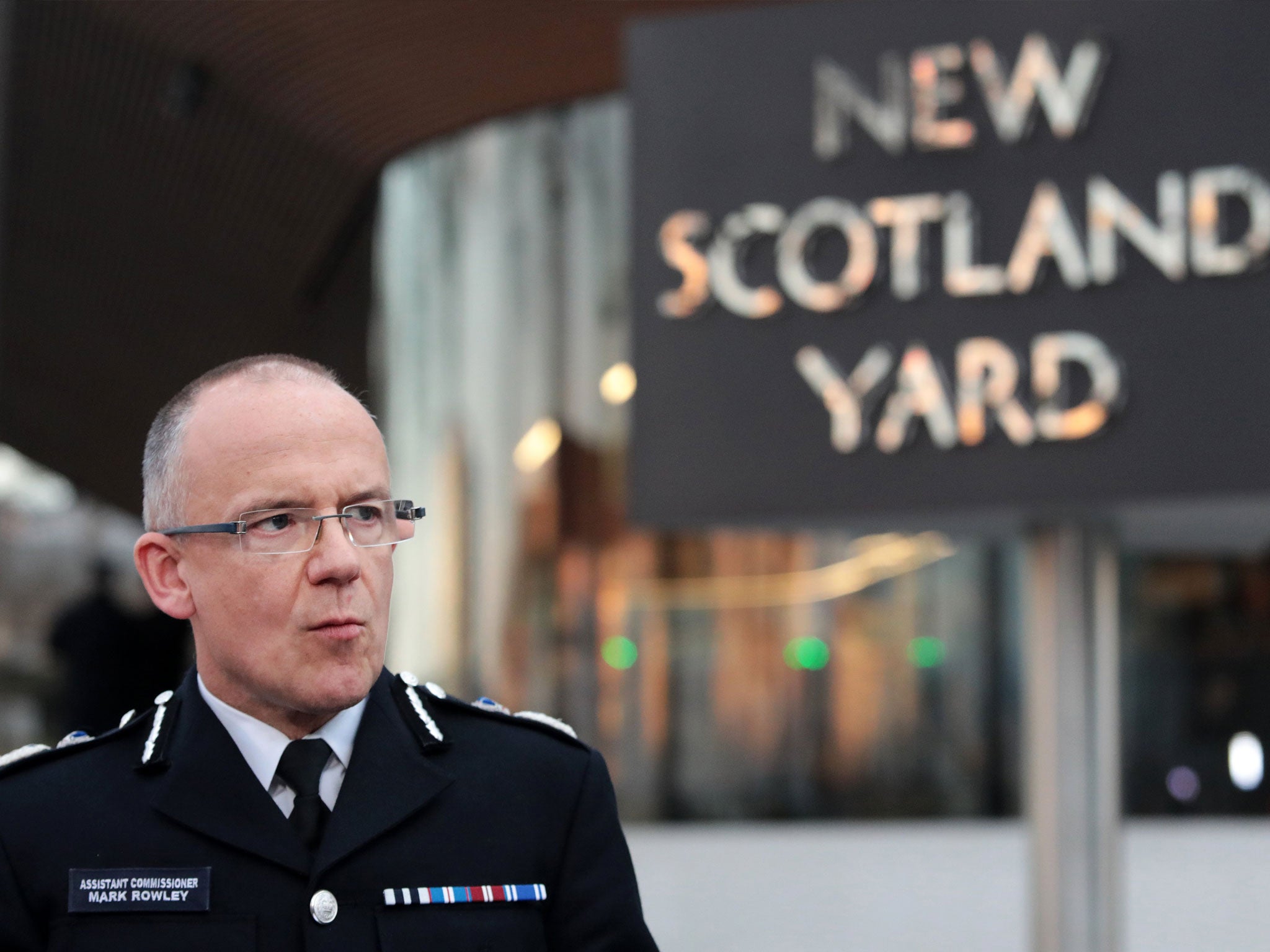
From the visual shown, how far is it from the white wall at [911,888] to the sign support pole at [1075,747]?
216 cm

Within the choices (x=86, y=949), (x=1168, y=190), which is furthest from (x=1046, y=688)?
(x=86, y=949)

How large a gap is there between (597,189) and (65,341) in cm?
534

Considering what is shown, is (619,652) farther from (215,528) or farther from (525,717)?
(215,528)

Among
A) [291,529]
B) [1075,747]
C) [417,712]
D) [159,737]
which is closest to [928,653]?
[1075,747]

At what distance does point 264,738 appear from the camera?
2.03m

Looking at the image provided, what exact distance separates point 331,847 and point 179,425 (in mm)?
525

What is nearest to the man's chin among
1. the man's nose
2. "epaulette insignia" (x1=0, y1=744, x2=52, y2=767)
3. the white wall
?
the man's nose

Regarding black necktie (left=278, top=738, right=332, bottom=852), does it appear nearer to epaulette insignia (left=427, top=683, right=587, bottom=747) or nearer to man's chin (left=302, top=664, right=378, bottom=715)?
man's chin (left=302, top=664, right=378, bottom=715)

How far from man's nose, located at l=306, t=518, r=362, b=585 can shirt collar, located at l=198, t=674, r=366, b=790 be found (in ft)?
0.52

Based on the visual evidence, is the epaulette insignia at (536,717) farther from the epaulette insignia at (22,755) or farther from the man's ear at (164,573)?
the epaulette insignia at (22,755)

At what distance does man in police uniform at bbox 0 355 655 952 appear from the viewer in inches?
76.9

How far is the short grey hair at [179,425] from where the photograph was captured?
2.03m

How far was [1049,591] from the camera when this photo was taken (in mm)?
5398

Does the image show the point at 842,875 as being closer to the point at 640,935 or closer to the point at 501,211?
the point at 501,211
